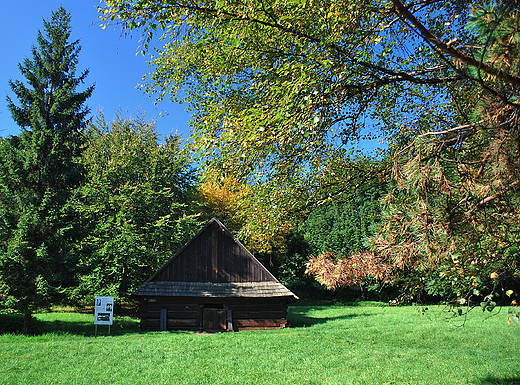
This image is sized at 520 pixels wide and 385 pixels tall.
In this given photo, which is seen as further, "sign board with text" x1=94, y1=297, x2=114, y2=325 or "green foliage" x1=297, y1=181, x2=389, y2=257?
"green foliage" x1=297, y1=181, x2=389, y2=257

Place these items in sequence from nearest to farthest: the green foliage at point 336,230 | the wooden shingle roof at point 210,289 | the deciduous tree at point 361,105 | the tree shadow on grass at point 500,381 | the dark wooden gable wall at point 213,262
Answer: the deciduous tree at point 361,105, the tree shadow on grass at point 500,381, the wooden shingle roof at point 210,289, the dark wooden gable wall at point 213,262, the green foliage at point 336,230

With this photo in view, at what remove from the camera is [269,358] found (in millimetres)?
11258

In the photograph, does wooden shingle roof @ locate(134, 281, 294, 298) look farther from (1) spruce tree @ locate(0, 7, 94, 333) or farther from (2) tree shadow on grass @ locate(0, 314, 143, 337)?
(1) spruce tree @ locate(0, 7, 94, 333)

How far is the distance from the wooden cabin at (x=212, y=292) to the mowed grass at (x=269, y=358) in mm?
1643

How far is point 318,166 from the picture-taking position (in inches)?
271

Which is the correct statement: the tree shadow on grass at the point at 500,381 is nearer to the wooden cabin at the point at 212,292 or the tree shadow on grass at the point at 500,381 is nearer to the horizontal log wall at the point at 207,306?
the wooden cabin at the point at 212,292

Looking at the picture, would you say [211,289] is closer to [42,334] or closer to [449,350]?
[42,334]

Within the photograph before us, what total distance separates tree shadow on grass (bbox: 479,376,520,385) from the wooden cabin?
10.9 metres

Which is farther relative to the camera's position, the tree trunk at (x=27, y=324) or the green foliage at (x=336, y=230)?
the green foliage at (x=336, y=230)

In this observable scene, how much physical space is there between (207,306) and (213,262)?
234cm

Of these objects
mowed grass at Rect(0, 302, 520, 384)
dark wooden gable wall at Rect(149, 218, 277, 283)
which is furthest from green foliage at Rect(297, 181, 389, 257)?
mowed grass at Rect(0, 302, 520, 384)

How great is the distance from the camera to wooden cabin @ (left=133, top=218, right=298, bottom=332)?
59.8 ft

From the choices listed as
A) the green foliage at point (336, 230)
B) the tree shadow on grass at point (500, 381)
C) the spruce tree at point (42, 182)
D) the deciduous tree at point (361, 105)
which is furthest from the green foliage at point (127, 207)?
the green foliage at point (336, 230)

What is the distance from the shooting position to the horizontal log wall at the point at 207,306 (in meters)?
18.3
